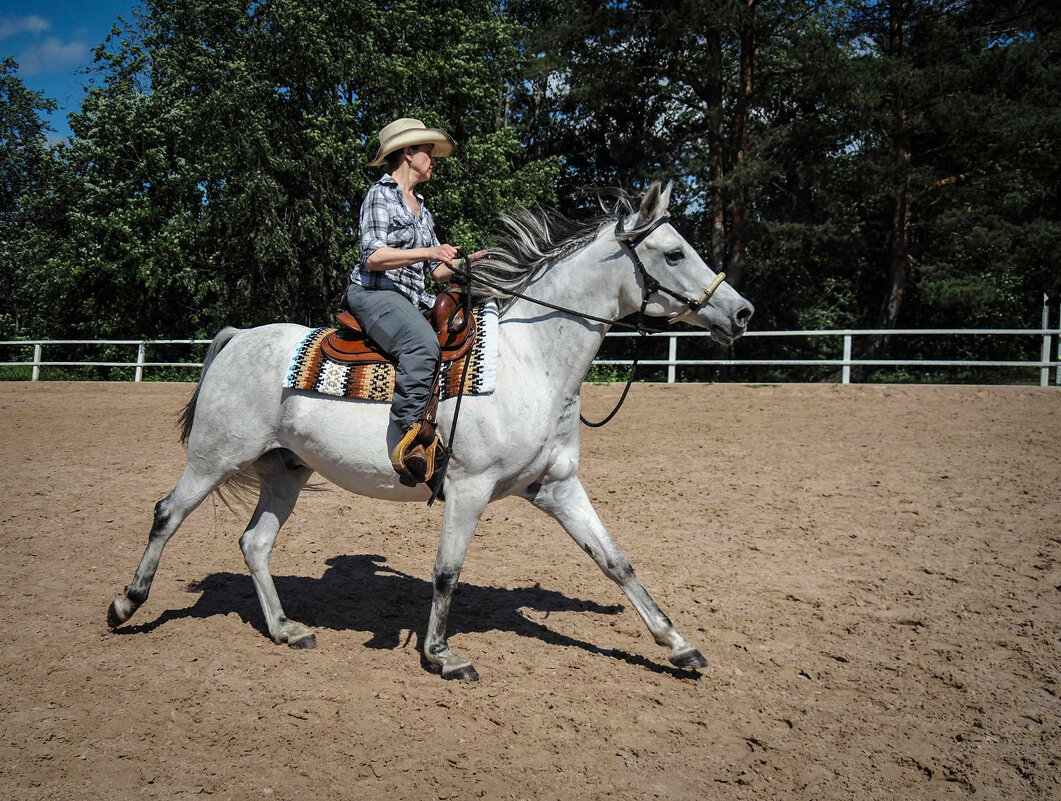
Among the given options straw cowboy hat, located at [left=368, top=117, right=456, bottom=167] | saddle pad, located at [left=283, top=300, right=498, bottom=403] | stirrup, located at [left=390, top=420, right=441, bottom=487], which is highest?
straw cowboy hat, located at [left=368, top=117, right=456, bottom=167]

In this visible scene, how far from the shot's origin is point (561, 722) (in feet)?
12.2

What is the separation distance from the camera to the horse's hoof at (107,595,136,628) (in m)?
4.75

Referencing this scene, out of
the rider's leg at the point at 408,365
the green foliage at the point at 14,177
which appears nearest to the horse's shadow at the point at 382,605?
the rider's leg at the point at 408,365

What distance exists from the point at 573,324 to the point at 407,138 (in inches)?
55.0

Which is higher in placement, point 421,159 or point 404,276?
point 421,159

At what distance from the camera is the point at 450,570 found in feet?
14.0

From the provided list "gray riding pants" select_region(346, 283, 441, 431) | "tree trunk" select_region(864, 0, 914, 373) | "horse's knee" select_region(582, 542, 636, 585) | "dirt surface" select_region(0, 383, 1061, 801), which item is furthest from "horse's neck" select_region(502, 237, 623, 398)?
"tree trunk" select_region(864, 0, 914, 373)

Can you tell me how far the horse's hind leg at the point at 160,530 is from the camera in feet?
15.6

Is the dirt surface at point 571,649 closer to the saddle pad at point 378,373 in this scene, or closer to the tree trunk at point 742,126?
the saddle pad at point 378,373

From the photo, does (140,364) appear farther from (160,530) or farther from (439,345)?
(439,345)

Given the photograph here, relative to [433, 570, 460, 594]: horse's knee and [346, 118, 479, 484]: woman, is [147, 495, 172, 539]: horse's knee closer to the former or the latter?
[346, 118, 479, 484]: woman

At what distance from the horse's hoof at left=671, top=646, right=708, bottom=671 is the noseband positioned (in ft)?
6.01

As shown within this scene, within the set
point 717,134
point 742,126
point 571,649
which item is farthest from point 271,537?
point 742,126

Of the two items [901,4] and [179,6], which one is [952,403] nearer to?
[901,4]
